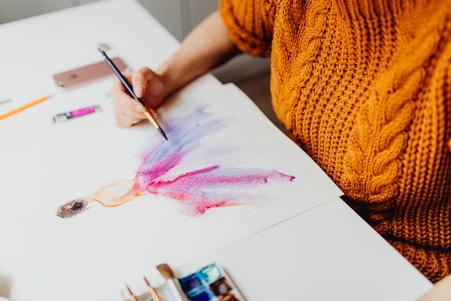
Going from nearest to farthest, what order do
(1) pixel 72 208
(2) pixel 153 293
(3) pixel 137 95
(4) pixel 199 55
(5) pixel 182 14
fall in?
(2) pixel 153 293, (1) pixel 72 208, (3) pixel 137 95, (4) pixel 199 55, (5) pixel 182 14

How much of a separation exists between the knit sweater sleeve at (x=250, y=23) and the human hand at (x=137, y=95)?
0.15 metres

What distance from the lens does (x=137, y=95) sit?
2.31ft

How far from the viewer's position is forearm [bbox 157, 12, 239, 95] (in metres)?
0.77

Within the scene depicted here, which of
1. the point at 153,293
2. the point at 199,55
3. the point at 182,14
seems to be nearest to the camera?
the point at 153,293

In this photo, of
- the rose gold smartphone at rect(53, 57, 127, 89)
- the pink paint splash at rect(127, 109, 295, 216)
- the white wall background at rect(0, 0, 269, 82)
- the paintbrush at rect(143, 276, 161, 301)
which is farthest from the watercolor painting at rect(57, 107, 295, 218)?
the white wall background at rect(0, 0, 269, 82)

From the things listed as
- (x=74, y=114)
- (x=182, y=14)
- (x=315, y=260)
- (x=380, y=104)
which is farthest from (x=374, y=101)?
(x=182, y=14)

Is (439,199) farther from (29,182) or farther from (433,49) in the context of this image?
(29,182)

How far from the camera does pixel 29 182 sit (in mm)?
601

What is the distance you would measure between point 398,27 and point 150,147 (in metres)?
0.34

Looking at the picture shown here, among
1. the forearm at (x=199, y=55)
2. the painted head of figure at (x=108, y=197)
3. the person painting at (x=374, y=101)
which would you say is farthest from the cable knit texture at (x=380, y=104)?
the painted head of figure at (x=108, y=197)

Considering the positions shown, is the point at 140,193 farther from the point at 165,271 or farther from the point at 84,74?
the point at 84,74

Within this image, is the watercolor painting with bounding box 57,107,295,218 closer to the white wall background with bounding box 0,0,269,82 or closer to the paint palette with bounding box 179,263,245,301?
the paint palette with bounding box 179,263,245,301

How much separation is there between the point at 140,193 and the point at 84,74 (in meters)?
0.31

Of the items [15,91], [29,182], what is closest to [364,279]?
[29,182]
